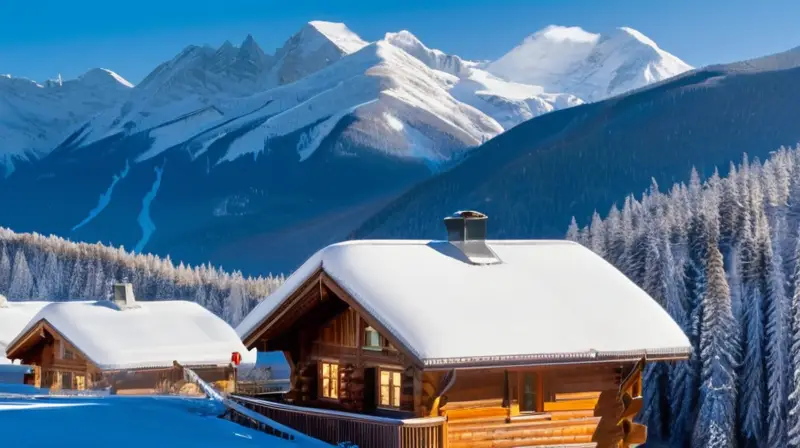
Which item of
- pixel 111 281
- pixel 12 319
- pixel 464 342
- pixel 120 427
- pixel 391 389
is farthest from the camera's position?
pixel 111 281

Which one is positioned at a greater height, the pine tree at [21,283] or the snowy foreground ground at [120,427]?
the pine tree at [21,283]

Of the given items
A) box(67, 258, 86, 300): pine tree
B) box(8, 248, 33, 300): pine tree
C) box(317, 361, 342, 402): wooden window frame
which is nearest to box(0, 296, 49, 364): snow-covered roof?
box(317, 361, 342, 402): wooden window frame

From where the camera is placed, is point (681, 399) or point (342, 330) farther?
point (681, 399)

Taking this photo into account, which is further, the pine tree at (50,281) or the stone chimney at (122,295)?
the pine tree at (50,281)

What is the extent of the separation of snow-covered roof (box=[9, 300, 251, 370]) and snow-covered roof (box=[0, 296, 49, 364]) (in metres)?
20.8

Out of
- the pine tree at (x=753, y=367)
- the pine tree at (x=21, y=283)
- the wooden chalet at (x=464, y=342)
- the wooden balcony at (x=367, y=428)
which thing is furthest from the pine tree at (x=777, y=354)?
the pine tree at (x=21, y=283)

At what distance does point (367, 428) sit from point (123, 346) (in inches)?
1132

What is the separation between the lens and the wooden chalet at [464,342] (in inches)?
1016

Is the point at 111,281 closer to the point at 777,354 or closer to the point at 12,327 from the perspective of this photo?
the point at 12,327

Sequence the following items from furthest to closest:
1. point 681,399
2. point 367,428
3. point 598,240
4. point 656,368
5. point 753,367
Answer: point 598,240, point 656,368, point 681,399, point 753,367, point 367,428

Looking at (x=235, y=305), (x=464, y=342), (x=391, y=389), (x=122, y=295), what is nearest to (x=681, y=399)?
(x=122, y=295)

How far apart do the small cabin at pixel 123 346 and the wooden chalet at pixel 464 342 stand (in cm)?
1996

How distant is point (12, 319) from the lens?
78000mm

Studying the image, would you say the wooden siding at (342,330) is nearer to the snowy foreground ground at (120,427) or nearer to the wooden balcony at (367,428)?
the wooden balcony at (367,428)
